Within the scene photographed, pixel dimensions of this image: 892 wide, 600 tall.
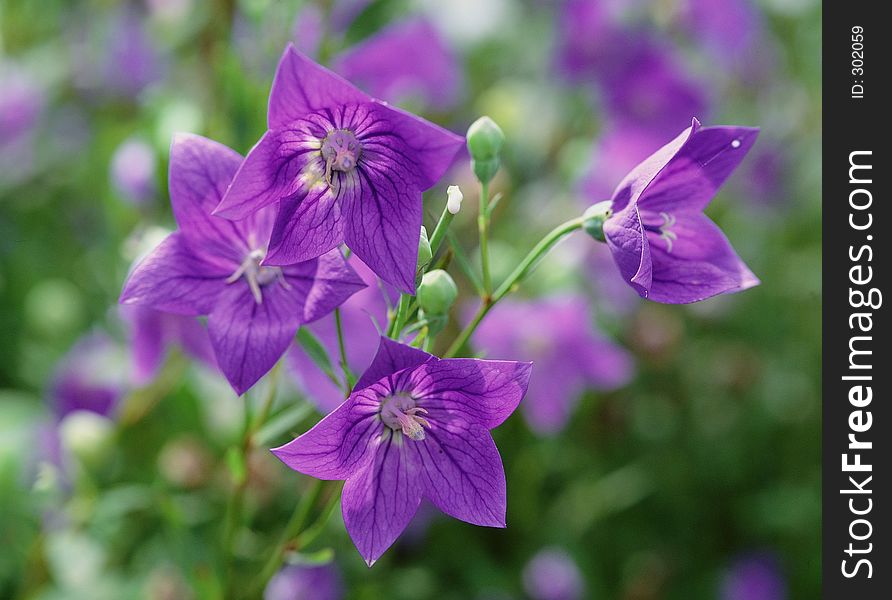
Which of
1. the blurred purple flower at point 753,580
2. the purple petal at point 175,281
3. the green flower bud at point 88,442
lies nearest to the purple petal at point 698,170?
the purple petal at point 175,281

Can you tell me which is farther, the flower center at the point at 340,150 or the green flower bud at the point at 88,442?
the green flower bud at the point at 88,442

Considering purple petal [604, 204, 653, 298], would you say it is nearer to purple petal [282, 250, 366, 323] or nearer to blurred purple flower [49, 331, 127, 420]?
purple petal [282, 250, 366, 323]

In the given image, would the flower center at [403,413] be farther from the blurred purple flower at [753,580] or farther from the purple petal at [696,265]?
the blurred purple flower at [753,580]

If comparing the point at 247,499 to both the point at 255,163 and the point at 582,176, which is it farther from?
the point at 582,176

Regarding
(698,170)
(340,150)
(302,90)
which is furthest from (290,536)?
(698,170)

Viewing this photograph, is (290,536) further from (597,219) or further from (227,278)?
(597,219)
